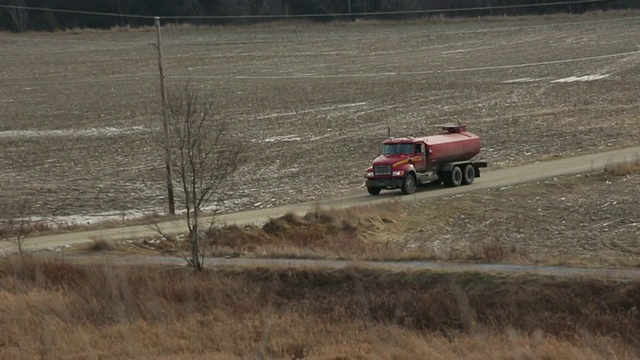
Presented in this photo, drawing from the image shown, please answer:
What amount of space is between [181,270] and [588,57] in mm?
52869

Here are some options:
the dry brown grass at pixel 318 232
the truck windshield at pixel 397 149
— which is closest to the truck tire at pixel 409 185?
the truck windshield at pixel 397 149

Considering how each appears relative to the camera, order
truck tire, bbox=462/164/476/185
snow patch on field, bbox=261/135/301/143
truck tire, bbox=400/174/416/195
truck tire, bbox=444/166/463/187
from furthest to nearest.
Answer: snow patch on field, bbox=261/135/301/143 < truck tire, bbox=462/164/476/185 < truck tire, bbox=444/166/463/187 < truck tire, bbox=400/174/416/195

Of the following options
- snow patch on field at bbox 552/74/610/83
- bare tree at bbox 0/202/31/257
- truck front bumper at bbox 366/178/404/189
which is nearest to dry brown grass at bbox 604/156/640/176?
truck front bumper at bbox 366/178/404/189

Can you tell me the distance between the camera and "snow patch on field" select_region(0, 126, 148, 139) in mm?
57066

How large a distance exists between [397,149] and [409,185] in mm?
1429

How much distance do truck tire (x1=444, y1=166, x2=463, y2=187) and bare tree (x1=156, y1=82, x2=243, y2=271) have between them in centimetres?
723

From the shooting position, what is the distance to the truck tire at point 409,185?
130 ft

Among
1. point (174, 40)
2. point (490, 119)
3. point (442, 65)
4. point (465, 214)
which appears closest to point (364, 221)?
point (465, 214)

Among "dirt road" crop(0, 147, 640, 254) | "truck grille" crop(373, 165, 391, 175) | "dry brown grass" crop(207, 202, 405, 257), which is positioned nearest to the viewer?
"dry brown grass" crop(207, 202, 405, 257)

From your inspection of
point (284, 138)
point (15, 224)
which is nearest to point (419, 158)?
point (15, 224)

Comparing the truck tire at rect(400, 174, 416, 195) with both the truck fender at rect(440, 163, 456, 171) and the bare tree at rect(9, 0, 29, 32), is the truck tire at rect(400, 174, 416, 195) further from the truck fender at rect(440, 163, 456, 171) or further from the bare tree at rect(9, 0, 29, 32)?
the bare tree at rect(9, 0, 29, 32)

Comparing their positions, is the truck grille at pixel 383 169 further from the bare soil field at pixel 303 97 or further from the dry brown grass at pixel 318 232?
the dry brown grass at pixel 318 232

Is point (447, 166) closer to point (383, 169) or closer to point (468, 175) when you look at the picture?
point (468, 175)

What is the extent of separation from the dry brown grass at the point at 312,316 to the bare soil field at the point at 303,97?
13.2m
